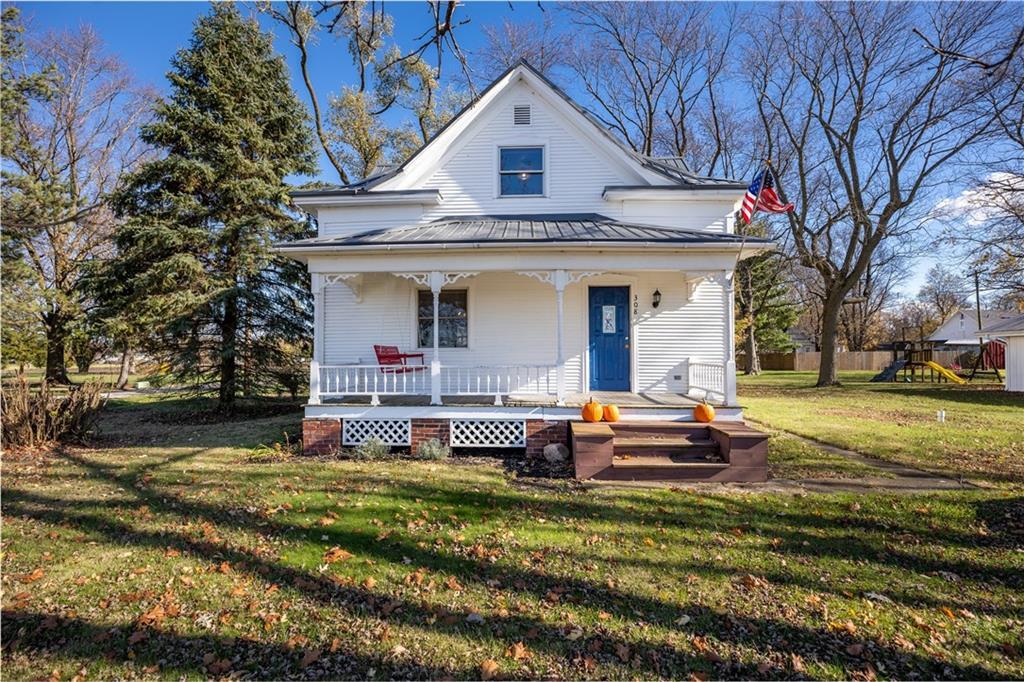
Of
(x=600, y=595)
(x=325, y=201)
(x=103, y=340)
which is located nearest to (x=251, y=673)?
(x=600, y=595)

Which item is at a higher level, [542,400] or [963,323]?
[963,323]

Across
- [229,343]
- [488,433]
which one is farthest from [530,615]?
[229,343]

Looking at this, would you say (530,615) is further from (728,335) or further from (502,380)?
(728,335)

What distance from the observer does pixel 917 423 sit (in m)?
11.2

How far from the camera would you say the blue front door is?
34.3 feet

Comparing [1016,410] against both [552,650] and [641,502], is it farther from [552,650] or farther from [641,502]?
[552,650]

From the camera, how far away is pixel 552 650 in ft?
10.3

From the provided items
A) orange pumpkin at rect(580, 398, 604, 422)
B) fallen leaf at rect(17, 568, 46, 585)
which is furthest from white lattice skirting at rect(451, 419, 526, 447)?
fallen leaf at rect(17, 568, 46, 585)

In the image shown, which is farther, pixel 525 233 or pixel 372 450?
pixel 525 233

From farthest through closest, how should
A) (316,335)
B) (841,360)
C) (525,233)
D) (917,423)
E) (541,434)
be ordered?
(841,360), (917,423), (316,335), (525,233), (541,434)

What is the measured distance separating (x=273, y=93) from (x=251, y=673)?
15334 mm

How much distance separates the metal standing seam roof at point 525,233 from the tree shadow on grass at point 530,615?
5467mm

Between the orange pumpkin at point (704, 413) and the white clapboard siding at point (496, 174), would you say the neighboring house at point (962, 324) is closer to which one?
the white clapboard siding at point (496, 174)

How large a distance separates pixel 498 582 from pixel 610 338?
7274 mm
